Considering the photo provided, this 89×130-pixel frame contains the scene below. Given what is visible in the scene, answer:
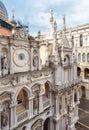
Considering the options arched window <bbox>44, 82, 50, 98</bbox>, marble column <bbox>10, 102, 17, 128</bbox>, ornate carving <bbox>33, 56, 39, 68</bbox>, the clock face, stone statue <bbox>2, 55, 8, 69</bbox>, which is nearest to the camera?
stone statue <bbox>2, 55, 8, 69</bbox>

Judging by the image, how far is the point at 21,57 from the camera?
18.9 metres

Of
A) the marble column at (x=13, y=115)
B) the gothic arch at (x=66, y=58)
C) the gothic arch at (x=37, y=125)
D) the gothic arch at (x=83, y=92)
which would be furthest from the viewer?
the gothic arch at (x=83, y=92)

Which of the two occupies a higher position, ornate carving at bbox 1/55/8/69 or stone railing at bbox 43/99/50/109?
ornate carving at bbox 1/55/8/69

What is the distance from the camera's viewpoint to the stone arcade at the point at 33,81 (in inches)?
660

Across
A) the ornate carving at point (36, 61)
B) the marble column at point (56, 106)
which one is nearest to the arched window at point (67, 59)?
the marble column at point (56, 106)

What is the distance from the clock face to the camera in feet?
59.5

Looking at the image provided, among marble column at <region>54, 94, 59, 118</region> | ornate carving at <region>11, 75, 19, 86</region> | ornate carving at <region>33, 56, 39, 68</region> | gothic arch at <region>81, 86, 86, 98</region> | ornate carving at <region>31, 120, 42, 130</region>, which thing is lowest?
gothic arch at <region>81, 86, 86, 98</region>

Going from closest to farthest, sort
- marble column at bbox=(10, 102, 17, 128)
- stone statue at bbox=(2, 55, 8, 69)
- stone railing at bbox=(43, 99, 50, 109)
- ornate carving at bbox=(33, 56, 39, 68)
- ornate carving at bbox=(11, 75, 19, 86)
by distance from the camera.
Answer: ornate carving at bbox=(11, 75, 19, 86) < stone statue at bbox=(2, 55, 8, 69) < marble column at bbox=(10, 102, 17, 128) < ornate carving at bbox=(33, 56, 39, 68) < stone railing at bbox=(43, 99, 50, 109)

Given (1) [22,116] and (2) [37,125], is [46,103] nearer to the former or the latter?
(2) [37,125]

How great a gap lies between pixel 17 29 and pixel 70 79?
50.5 feet

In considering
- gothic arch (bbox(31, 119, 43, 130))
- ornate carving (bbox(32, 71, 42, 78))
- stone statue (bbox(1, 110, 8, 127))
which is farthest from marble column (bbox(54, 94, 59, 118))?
stone statue (bbox(1, 110, 8, 127))

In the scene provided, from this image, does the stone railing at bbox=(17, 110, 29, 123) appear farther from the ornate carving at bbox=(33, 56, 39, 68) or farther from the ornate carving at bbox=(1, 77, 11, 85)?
the ornate carving at bbox=(33, 56, 39, 68)

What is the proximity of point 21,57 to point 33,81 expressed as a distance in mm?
3472

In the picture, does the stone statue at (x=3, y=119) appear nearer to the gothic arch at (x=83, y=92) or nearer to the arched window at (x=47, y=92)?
the arched window at (x=47, y=92)
